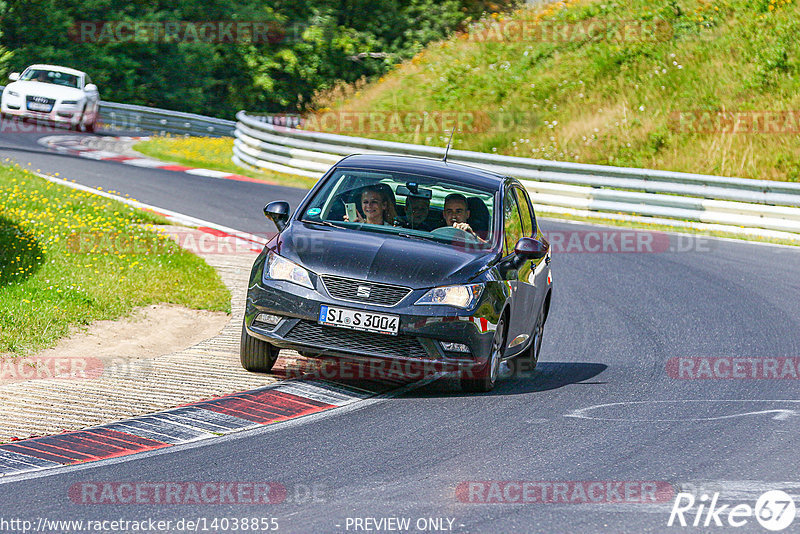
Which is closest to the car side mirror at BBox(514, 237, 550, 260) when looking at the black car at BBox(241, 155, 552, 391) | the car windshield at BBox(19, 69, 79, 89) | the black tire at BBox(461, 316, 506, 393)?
the black car at BBox(241, 155, 552, 391)

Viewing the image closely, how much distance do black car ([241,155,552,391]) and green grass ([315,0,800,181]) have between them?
1615 centimetres

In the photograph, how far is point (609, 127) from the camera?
27406 millimetres

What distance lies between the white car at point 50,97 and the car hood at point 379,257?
22450 millimetres

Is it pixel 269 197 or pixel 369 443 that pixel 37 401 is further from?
pixel 269 197

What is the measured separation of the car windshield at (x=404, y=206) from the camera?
30.5 ft

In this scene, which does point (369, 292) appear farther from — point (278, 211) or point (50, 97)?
point (50, 97)

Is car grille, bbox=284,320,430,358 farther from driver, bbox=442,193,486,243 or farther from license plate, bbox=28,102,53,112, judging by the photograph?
license plate, bbox=28,102,53,112

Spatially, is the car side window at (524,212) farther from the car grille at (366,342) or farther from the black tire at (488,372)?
the car grille at (366,342)

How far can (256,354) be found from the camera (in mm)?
8914

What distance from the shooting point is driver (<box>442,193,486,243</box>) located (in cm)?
938

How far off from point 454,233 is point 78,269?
491 centimetres

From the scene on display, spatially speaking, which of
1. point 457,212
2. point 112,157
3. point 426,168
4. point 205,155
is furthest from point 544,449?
point 205,155

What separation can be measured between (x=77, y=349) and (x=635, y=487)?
16.8 ft

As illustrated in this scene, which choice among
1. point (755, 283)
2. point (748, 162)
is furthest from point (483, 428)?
point (748, 162)
